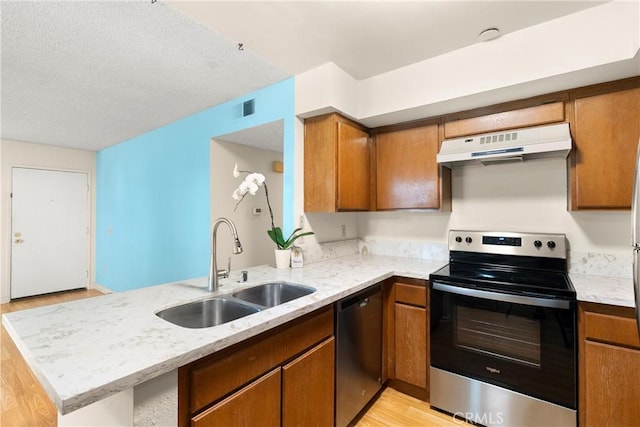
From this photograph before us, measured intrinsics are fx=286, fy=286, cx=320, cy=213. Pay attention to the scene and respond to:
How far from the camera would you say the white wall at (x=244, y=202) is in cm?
318

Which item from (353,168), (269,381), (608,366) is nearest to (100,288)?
(353,168)

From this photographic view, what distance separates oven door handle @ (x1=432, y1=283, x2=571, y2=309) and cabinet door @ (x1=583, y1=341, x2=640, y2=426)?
0.23 m

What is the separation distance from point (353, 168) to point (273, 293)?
1177 millimetres

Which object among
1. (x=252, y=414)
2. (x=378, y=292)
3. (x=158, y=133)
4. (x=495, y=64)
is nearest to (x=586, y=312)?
(x=378, y=292)

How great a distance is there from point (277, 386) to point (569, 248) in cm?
210

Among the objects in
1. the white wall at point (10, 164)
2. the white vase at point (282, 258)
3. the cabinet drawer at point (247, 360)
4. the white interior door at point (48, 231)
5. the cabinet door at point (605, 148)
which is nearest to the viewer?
the cabinet drawer at point (247, 360)

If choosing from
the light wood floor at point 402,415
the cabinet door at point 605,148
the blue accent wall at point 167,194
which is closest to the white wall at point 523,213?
the cabinet door at point 605,148

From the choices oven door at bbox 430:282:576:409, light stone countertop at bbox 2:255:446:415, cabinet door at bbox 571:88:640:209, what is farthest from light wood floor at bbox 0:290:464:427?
cabinet door at bbox 571:88:640:209

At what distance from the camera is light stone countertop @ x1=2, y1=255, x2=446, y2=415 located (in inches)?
29.0

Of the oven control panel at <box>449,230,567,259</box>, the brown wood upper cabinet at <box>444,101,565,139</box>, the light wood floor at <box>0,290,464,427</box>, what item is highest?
the brown wood upper cabinet at <box>444,101,565,139</box>

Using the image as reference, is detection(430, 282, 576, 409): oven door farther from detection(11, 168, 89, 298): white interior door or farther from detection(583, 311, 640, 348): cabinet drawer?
detection(11, 168, 89, 298): white interior door

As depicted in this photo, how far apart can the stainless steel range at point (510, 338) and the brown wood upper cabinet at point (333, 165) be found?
2.89 feet

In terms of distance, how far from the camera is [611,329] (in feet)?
4.64

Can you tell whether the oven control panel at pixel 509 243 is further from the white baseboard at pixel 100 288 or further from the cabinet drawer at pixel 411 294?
the white baseboard at pixel 100 288
